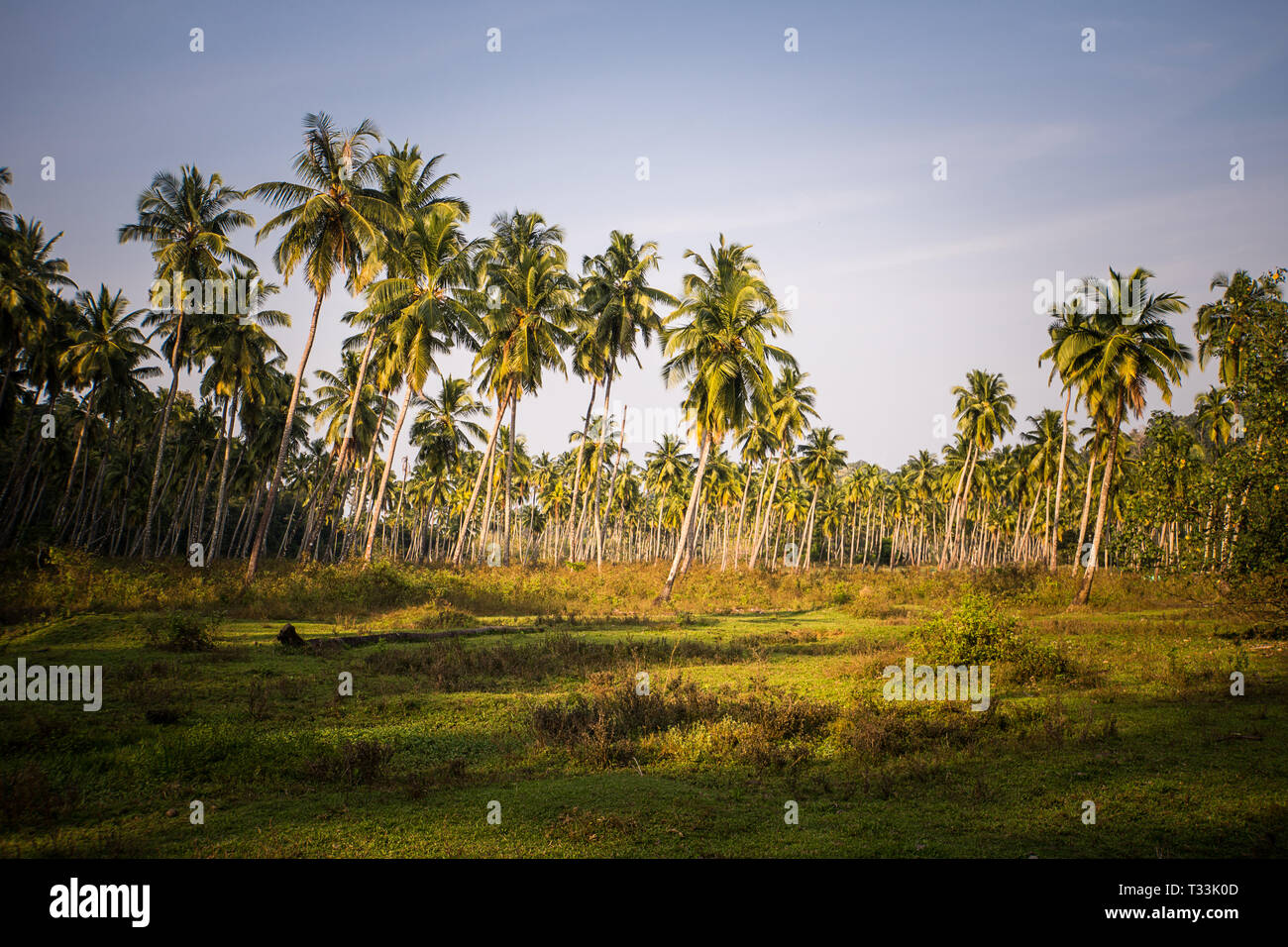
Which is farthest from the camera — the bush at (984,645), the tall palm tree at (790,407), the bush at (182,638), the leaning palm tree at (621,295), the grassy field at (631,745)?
the tall palm tree at (790,407)

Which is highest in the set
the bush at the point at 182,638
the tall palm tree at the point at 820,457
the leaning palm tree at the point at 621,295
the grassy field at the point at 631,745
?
the leaning palm tree at the point at 621,295

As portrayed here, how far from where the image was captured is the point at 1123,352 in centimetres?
2908

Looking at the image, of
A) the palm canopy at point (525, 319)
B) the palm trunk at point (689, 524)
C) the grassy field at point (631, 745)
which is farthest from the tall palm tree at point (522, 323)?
the grassy field at point (631, 745)

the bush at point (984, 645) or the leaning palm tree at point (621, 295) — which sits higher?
the leaning palm tree at point (621, 295)

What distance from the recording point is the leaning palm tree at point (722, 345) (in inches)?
1196

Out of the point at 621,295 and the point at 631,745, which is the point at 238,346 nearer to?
the point at 621,295

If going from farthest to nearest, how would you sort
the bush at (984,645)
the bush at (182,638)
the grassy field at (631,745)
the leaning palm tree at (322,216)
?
the leaning palm tree at (322,216)
the bush at (182,638)
the bush at (984,645)
the grassy field at (631,745)

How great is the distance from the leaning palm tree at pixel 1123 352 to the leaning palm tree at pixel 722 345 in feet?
45.7

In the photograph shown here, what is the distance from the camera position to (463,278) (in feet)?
108

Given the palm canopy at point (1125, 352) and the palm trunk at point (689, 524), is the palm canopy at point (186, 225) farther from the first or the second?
the palm canopy at point (1125, 352)

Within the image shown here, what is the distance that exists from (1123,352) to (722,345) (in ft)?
57.7

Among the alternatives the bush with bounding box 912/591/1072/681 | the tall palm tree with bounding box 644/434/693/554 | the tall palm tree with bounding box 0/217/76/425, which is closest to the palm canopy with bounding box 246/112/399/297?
the tall palm tree with bounding box 0/217/76/425

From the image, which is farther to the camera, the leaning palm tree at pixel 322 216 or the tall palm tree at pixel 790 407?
the tall palm tree at pixel 790 407
